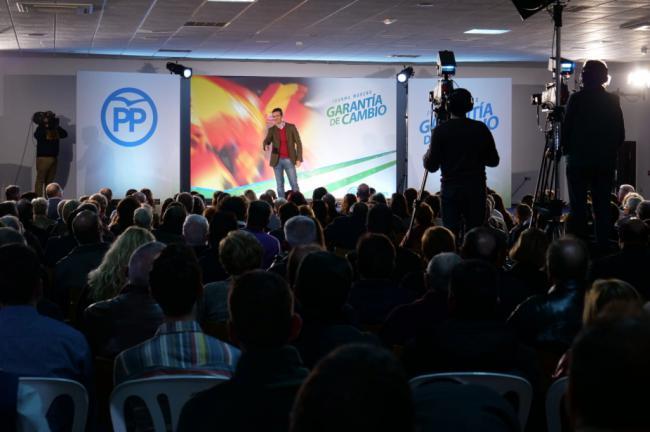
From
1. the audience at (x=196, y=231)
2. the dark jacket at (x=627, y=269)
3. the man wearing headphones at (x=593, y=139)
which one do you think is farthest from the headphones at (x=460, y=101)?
A: the audience at (x=196, y=231)

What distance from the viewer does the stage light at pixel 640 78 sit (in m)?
18.2

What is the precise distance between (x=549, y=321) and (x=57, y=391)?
193 cm

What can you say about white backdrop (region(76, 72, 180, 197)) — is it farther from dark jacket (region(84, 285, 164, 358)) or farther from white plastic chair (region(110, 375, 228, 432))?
white plastic chair (region(110, 375, 228, 432))

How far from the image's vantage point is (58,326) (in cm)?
312

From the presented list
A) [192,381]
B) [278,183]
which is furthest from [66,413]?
[278,183]

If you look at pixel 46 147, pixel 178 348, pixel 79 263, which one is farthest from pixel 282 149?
pixel 178 348

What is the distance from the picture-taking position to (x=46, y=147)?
641 inches

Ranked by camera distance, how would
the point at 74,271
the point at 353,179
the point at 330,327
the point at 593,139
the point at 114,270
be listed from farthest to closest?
the point at 353,179 < the point at 593,139 < the point at 74,271 < the point at 114,270 < the point at 330,327

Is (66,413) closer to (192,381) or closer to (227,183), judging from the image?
(192,381)

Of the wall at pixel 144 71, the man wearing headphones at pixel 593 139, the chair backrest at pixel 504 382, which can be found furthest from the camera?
the wall at pixel 144 71

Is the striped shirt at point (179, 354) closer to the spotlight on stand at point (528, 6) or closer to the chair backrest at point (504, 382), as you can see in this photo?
the chair backrest at point (504, 382)

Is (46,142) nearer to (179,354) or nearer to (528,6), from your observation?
(528,6)

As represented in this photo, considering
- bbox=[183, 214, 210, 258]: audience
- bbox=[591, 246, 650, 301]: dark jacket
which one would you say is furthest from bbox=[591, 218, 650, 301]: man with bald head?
bbox=[183, 214, 210, 258]: audience

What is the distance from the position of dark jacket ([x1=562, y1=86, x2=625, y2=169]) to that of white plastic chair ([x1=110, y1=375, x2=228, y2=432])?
439 centimetres
